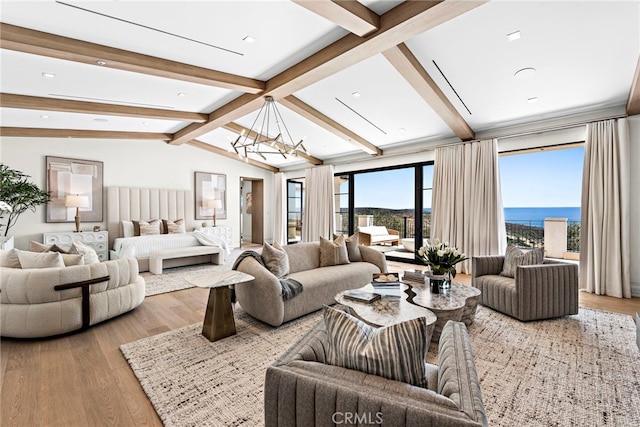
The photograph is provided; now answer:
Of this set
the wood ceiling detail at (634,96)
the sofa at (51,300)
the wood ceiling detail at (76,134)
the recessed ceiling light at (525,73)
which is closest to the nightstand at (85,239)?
the wood ceiling detail at (76,134)

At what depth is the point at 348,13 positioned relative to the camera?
2408mm

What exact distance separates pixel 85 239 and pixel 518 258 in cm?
762

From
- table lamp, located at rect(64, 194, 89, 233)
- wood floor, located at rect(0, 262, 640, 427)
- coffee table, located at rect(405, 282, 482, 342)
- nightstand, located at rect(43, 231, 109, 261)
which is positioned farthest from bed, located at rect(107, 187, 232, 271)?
coffee table, located at rect(405, 282, 482, 342)

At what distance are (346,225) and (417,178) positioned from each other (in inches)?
92.0

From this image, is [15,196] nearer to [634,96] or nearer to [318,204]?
[318,204]

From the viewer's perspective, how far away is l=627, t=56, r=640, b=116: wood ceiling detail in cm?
306

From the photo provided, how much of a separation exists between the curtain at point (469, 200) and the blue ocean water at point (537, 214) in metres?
1.97

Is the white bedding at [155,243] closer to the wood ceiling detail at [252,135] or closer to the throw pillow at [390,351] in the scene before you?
the wood ceiling detail at [252,135]

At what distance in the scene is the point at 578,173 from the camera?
646cm

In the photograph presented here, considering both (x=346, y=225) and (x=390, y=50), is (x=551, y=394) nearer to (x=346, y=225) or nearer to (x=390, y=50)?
(x=390, y=50)

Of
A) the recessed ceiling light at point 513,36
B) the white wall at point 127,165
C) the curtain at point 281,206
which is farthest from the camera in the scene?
the curtain at point 281,206

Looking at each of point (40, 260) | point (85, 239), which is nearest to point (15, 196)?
point (85, 239)

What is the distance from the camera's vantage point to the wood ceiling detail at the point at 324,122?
4742 millimetres

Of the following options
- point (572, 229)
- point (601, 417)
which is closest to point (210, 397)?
point (601, 417)
